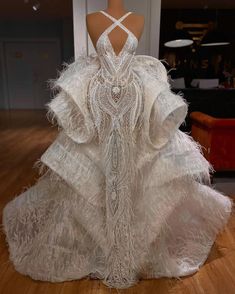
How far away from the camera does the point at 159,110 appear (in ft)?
5.37

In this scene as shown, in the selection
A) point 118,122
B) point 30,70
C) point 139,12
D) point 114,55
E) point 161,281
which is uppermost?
point 139,12

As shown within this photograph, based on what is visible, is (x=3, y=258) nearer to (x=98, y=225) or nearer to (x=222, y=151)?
(x=98, y=225)

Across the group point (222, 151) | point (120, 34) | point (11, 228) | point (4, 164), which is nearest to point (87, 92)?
point (120, 34)

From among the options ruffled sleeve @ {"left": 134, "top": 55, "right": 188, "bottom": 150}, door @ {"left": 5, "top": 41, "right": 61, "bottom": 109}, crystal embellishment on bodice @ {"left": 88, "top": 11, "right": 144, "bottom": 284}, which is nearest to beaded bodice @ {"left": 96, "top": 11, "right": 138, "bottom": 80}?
crystal embellishment on bodice @ {"left": 88, "top": 11, "right": 144, "bottom": 284}

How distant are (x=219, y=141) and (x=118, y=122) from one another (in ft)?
6.86

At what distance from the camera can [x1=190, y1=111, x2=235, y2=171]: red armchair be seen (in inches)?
131

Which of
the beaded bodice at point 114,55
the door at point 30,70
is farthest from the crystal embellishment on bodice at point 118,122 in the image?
the door at point 30,70

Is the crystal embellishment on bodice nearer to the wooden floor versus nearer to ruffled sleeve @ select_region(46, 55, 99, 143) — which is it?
ruffled sleeve @ select_region(46, 55, 99, 143)

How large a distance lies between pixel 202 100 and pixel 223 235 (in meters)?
3.34

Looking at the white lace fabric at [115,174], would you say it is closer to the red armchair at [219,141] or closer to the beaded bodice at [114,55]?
the beaded bodice at [114,55]

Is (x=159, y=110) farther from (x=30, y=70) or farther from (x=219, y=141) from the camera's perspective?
(x=30, y=70)

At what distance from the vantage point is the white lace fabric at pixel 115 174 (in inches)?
64.8

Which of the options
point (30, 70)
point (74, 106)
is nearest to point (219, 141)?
point (74, 106)

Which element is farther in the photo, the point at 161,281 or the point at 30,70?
the point at 30,70
